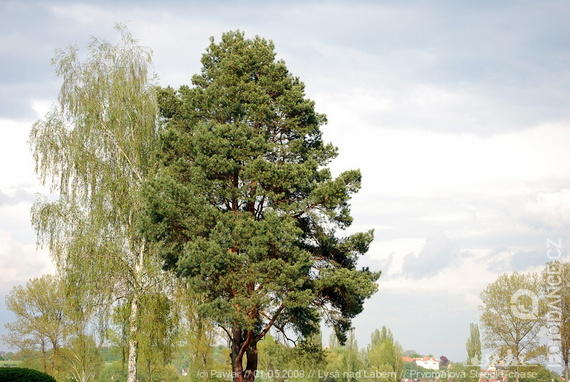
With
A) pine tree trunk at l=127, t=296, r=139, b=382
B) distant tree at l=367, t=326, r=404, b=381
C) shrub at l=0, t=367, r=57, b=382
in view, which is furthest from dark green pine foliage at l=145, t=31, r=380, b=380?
distant tree at l=367, t=326, r=404, b=381

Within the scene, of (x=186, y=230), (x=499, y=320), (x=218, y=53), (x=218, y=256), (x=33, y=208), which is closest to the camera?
(x=218, y=256)

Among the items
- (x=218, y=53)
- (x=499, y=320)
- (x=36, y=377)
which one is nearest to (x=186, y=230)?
(x=36, y=377)

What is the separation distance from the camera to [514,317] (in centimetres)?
4391

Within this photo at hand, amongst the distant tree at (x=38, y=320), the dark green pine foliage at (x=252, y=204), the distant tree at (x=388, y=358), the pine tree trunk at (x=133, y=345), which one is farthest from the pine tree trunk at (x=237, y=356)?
the distant tree at (x=388, y=358)

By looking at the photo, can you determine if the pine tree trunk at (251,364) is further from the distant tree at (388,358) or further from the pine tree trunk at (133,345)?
the distant tree at (388,358)

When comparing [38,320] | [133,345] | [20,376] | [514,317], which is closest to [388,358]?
[514,317]

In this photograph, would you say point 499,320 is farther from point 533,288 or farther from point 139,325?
point 139,325

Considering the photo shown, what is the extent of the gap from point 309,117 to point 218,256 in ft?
28.5

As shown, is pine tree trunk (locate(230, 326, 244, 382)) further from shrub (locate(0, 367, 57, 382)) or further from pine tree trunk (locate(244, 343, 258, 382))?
shrub (locate(0, 367, 57, 382))

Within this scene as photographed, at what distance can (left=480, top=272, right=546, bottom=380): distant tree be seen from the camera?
43625mm

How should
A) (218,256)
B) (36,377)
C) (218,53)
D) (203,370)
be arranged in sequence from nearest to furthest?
(36,377) < (218,256) < (218,53) < (203,370)

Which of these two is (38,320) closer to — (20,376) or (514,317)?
(20,376)

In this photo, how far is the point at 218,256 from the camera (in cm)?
2080

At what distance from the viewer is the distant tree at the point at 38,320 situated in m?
39.5
